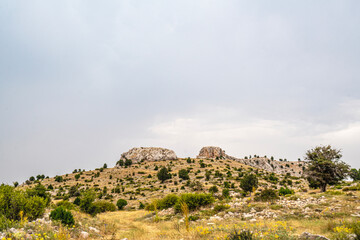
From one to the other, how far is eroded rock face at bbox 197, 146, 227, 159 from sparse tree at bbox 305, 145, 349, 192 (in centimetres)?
7297

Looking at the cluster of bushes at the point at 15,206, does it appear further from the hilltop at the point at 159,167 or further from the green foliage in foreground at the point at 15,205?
the hilltop at the point at 159,167

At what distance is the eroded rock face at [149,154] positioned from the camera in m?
86.2

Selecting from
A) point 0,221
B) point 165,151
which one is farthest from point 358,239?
point 165,151

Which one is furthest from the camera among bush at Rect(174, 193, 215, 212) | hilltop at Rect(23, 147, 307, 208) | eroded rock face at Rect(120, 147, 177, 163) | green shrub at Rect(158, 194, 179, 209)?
eroded rock face at Rect(120, 147, 177, 163)

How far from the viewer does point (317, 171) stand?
2309cm

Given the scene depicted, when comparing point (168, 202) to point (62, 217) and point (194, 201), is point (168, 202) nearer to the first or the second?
point (194, 201)

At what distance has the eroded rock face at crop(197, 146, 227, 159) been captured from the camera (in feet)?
315

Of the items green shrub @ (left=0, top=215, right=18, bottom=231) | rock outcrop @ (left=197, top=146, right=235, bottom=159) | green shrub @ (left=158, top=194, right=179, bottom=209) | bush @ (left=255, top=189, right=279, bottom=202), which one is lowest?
green shrub @ (left=158, top=194, right=179, bottom=209)

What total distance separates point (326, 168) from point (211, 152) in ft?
248

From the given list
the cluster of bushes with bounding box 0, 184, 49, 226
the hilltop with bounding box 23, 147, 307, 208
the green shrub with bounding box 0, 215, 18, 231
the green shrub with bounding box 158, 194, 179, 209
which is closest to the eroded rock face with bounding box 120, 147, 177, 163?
the hilltop with bounding box 23, 147, 307, 208

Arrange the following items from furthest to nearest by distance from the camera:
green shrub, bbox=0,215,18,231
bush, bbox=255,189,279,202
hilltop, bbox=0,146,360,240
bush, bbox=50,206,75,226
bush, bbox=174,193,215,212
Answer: bush, bbox=174,193,215,212
bush, bbox=255,189,279,202
bush, bbox=50,206,75,226
hilltop, bbox=0,146,360,240
green shrub, bbox=0,215,18,231

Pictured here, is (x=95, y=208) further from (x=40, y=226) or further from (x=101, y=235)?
(x=40, y=226)

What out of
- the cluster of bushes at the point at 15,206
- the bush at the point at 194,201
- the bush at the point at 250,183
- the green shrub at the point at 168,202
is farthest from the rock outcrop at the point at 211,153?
the cluster of bushes at the point at 15,206

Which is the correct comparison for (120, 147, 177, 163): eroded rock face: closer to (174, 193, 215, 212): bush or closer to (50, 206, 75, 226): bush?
(174, 193, 215, 212): bush
